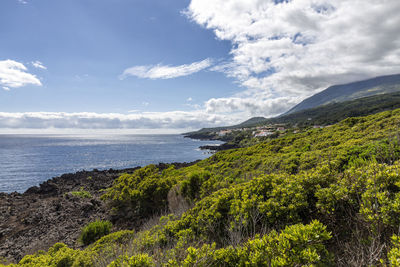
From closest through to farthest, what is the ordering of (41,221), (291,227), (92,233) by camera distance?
(291,227), (92,233), (41,221)

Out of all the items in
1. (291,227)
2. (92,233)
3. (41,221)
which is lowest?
(41,221)

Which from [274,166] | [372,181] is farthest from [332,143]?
[372,181]

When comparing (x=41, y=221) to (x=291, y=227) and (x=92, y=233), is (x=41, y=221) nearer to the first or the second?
(x=92, y=233)

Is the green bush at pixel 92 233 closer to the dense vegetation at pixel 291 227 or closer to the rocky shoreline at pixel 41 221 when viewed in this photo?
the rocky shoreline at pixel 41 221

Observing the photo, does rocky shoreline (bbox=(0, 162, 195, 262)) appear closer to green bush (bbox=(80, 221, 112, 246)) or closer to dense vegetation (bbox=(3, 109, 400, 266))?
green bush (bbox=(80, 221, 112, 246))

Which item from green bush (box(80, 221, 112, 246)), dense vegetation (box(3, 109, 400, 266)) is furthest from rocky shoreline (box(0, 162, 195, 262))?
dense vegetation (box(3, 109, 400, 266))

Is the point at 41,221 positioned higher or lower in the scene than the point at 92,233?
lower

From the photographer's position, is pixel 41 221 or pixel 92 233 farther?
pixel 41 221

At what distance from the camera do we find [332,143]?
12203mm

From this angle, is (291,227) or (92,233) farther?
(92,233)

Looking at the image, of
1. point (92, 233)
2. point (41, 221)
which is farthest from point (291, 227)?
point (41, 221)

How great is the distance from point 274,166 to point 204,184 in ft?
12.7

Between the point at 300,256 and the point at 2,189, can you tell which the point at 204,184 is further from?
the point at 2,189

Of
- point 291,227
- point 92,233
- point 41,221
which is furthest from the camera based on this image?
point 41,221
